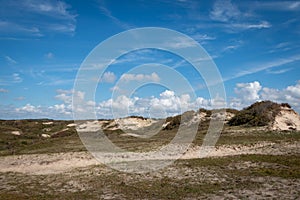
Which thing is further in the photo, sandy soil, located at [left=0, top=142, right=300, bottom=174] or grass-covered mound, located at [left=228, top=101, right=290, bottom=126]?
grass-covered mound, located at [left=228, top=101, right=290, bottom=126]

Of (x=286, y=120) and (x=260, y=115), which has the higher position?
(x=260, y=115)

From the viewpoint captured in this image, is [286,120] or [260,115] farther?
[260,115]

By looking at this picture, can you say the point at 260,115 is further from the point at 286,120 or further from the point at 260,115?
the point at 286,120

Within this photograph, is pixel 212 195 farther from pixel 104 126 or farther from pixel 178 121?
pixel 104 126

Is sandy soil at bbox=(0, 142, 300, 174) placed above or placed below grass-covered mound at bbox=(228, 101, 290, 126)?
below

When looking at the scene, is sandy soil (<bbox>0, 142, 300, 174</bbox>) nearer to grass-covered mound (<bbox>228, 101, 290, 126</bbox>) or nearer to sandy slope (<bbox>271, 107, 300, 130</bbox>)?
sandy slope (<bbox>271, 107, 300, 130</bbox>)

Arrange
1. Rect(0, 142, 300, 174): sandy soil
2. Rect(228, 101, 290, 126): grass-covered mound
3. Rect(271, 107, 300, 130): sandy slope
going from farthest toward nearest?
Rect(228, 101, 290, 126): grass-covered mound < Rect(271, 107, 300, 130): sandy slope < Rect(0, 142, 300, 174): sandy soil

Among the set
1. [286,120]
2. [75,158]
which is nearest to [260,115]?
[286,120]

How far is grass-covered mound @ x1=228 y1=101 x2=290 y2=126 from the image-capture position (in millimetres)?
52406

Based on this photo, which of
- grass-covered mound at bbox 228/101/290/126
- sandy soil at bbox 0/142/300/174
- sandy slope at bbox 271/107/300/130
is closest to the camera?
sandy soil at bbox 0/142/300/174

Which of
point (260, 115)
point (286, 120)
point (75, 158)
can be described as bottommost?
point (75, 158)

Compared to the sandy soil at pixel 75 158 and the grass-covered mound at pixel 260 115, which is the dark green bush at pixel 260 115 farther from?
the sandy soil at pixel 75 158

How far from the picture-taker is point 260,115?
54.6 m

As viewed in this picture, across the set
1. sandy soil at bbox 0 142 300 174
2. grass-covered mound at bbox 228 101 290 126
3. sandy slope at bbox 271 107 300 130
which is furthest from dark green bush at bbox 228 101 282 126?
sandy soil at bbox 0 142 300 174
